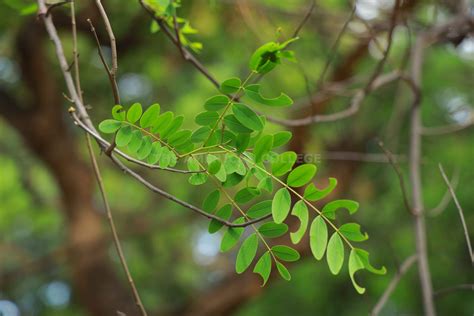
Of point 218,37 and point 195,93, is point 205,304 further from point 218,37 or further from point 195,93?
point 218,37

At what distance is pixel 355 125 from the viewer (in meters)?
2.65

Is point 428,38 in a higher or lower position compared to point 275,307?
higher

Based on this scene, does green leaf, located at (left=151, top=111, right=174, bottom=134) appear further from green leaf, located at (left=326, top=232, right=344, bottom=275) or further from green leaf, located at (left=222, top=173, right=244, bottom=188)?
green leaf, located at (left=326, top=232, right=344, bottom=275)

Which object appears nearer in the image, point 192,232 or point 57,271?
point 57,271

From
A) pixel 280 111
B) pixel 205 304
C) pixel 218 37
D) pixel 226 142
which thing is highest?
pixel 218 37

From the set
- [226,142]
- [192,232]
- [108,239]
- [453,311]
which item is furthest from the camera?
[192,232]

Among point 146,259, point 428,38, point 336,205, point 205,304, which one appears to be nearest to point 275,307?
point 205,304

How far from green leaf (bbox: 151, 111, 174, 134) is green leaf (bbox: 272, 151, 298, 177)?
115mm

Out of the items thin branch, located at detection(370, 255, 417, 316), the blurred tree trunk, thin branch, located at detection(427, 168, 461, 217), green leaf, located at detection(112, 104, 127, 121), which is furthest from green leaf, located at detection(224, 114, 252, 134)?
the blurred tree trunk

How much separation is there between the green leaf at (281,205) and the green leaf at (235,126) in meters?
0.07

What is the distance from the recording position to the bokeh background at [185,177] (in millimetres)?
2484

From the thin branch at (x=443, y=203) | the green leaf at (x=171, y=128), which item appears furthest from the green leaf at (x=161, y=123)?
the thin branch at (x=443, y=203)

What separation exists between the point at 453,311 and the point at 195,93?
150 cm

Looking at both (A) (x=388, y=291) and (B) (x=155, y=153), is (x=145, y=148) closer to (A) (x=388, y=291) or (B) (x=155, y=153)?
(B) (x=155, y=153)
